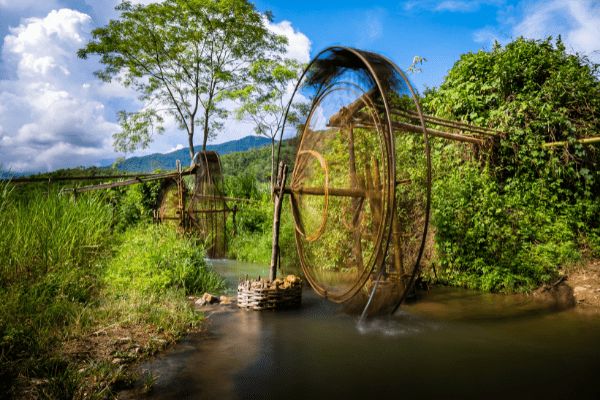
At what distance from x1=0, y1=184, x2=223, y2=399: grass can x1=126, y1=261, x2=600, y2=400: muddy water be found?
393mm

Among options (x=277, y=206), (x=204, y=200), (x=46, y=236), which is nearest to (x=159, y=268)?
(x=46, y=236)

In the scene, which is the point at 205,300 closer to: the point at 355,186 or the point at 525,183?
the point at 355,186

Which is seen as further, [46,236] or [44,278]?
[46,236]

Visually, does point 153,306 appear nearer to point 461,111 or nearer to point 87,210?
point 87,210

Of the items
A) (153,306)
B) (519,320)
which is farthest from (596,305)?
(153,306)

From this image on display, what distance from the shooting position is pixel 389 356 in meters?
3.91

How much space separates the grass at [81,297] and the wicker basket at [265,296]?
864mm

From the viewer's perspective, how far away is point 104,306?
464cm

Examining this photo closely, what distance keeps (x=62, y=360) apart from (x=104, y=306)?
156cm

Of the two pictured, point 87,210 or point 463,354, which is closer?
point 463,354

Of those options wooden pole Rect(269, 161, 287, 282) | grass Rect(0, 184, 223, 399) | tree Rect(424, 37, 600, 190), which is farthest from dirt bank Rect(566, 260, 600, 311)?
grass Rect(0, 184, 223, 399)

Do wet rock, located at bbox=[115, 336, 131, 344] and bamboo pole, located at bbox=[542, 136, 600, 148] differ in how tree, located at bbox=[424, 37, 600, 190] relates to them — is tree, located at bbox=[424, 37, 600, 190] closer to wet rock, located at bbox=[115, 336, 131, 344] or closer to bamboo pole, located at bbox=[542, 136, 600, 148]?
bamboo pole, located at bbox=[542, 136, 600, 148]

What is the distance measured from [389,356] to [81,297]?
375cm

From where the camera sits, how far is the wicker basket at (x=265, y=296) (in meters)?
5.65
